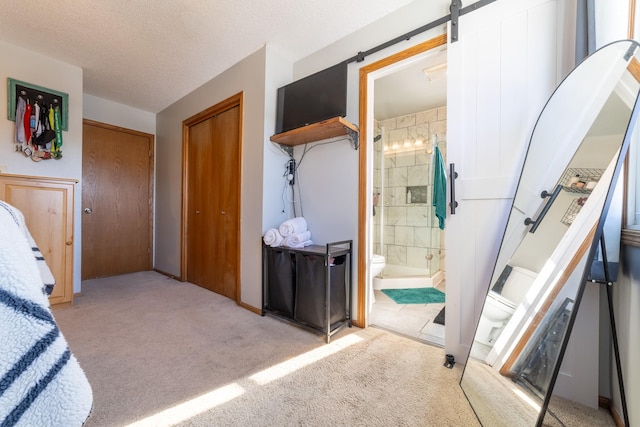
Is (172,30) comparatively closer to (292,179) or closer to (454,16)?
(292,179)

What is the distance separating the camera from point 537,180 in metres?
1.31

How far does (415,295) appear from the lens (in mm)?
2949

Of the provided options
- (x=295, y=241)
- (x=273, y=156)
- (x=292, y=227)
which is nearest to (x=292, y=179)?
(x=273, y=156)

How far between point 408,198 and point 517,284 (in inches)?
106

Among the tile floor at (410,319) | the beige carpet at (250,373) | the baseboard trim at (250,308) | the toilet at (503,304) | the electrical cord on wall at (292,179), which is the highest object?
the electrical cord on wall at (292,179)

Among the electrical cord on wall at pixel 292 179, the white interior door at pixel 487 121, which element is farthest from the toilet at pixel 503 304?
the electrical cord on wall at pixel 292 179

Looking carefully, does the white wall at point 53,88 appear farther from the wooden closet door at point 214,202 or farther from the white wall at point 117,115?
the wooden closet door at point 214,202

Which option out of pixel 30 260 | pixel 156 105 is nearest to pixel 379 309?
pixel 30 260

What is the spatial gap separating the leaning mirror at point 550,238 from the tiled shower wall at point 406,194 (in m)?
2.19

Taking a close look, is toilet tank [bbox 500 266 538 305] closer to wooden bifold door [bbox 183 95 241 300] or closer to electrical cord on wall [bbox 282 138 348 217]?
electrical cord on wall [bbox 282 138 348 217]

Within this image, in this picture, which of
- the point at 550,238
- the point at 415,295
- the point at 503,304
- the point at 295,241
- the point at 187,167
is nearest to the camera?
the point at 550,238

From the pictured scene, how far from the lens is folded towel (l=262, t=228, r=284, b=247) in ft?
7.12

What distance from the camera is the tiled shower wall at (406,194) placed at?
3.54 meters

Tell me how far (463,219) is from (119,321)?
106 inches
